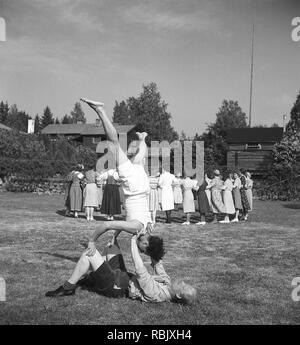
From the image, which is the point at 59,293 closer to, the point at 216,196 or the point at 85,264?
the point at 85,264

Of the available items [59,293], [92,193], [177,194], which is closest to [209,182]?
[177,194]

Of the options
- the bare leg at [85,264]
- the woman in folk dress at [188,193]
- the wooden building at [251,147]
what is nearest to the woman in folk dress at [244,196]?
the woman in folk dress at [188,193]

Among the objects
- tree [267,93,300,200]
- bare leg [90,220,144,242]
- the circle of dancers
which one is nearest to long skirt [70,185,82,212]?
the circle of dancers

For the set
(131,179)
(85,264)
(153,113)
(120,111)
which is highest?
(120,111)

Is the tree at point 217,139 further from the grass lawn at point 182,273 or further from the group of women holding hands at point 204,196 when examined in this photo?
the grass lawn at point 182,273

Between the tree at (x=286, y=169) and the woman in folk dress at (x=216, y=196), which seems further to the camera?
the tree at (x=286, y=169)

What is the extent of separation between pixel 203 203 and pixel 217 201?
513 mm

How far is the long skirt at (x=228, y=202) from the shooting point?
15.0 m

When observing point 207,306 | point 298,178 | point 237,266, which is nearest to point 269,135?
point 298,178

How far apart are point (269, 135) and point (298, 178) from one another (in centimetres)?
1181

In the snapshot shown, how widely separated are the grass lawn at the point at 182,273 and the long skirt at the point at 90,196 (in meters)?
1.40

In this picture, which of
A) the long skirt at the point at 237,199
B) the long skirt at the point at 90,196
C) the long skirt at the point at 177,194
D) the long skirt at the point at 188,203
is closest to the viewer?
the long skirt at the point at 188,203

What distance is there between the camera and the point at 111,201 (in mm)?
14961

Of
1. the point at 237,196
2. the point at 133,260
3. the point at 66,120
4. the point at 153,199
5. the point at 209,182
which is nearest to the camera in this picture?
the point at 133,260
